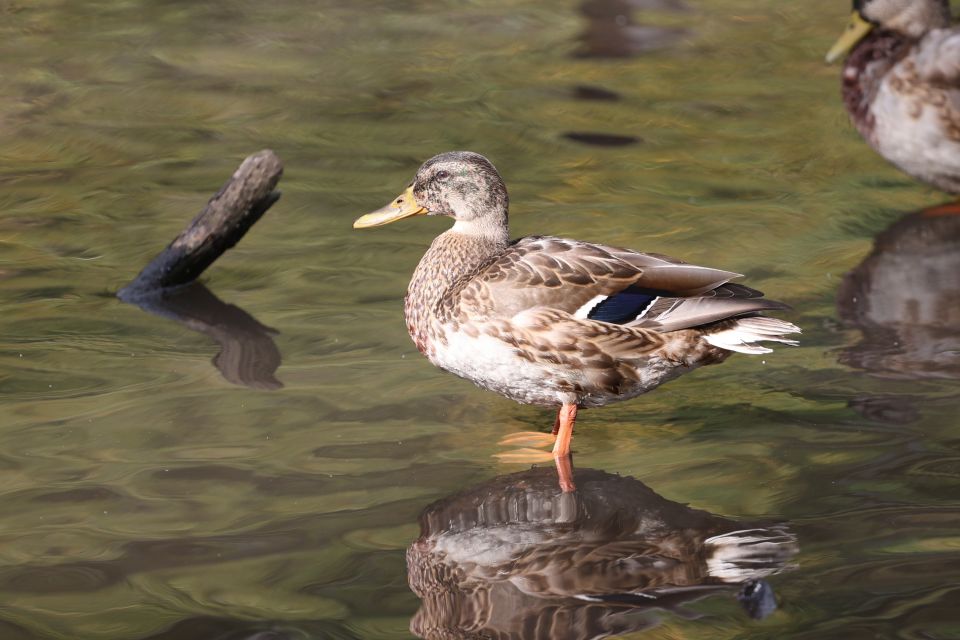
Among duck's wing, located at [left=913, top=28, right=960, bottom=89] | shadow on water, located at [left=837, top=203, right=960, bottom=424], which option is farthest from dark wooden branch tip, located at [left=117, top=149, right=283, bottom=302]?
duck's wing, located at [left=913, top=28, right=960, bottom=89]

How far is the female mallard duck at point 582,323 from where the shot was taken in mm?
5051

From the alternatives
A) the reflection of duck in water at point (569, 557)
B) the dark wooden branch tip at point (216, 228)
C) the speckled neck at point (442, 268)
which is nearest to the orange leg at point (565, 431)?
the reflection of duck in water at point (569, 557)

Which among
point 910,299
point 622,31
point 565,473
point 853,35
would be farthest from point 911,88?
point 622,31

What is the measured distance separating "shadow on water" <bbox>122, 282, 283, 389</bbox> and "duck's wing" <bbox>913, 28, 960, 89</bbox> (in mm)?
4110

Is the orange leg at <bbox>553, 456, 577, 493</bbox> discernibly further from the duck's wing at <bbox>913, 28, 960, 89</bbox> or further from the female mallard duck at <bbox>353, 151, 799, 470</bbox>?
the duck's wing at <bbox>913, 28, 960, 89</bbox>

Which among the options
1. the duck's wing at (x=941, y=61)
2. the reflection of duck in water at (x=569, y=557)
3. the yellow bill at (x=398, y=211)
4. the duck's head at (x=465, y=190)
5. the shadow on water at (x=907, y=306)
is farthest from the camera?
the duck's wing at (x=941, y=61)

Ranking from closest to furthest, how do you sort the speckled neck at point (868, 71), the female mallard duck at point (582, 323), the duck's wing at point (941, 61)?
the female mallard duck at point (582, 323), the duck's wing at point (941, 61), the speckled neck at point (868, 71)

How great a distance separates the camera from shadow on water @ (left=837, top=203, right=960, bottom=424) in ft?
19.9

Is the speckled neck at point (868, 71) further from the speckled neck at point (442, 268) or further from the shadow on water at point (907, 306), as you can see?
the speckled neck at point (442, 268)

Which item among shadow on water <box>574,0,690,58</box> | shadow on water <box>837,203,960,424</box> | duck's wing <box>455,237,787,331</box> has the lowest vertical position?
shadow on water <box>837,203,960,424</box>

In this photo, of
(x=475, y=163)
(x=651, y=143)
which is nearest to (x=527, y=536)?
(x=475, y=163)

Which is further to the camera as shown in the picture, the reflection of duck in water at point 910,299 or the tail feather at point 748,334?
the reflection of duck in water at point 910,299

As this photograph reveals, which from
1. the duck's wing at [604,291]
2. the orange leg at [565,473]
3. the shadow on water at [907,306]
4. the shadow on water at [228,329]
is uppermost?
the duck's wing at [604,291]

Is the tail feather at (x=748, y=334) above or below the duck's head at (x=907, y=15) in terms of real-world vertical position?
below
